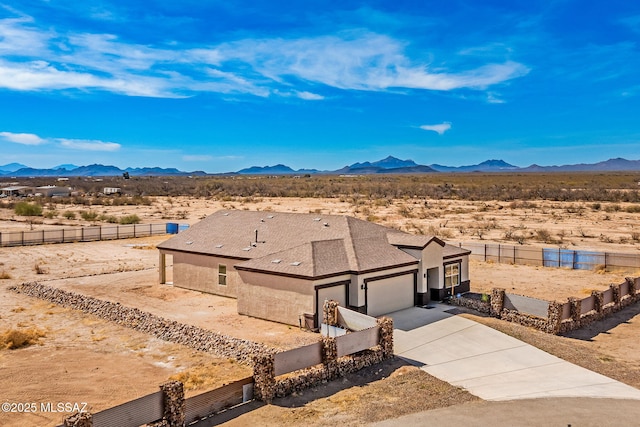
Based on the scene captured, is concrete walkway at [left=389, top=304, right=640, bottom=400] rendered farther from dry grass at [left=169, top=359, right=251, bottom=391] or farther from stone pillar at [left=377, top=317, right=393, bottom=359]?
dry grass at [left=169, top=359, right=251, bottom=391]

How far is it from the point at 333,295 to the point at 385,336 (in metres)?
4.42

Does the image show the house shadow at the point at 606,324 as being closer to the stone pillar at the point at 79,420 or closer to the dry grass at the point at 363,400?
the dry grass at the point at 363,400

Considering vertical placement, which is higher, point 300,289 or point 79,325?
point 300,289

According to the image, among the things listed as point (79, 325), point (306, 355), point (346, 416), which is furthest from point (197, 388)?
point (79, 325)

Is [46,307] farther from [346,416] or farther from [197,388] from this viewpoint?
[346,416]

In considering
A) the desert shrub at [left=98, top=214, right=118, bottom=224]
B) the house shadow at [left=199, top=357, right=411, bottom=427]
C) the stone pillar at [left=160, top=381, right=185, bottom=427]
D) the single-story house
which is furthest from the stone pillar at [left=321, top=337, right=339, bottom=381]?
the desert shrub at [left=98, top=214, right=118, bottom=224]

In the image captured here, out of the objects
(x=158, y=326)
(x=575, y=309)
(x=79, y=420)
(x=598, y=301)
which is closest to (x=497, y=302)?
(x=575, y=309)

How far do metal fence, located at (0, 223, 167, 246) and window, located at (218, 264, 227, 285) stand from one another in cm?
2827

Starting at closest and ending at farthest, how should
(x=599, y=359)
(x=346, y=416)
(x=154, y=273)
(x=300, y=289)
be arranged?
(x=346, y=416) < (x=599, y=359) < (x=300, y=289) < (x=154, y=273)

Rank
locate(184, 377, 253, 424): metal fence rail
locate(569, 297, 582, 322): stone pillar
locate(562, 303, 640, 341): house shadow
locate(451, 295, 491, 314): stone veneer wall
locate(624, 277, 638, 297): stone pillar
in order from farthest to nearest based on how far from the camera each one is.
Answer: locate(624, 277, 638, 297): stone pillar < locate(451, 295, 491, 314): stone veneer wall < locate(569, 297, 582, 322): stone pillar < locate(562, 303, 640, 341): house shadow < locate(184, 377, 253, 424): metal fence rail

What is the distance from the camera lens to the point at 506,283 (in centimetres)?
3219

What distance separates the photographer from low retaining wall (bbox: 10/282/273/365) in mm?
18922

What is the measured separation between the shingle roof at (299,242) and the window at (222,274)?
0.77 meters

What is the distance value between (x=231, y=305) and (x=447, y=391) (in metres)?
13.2
